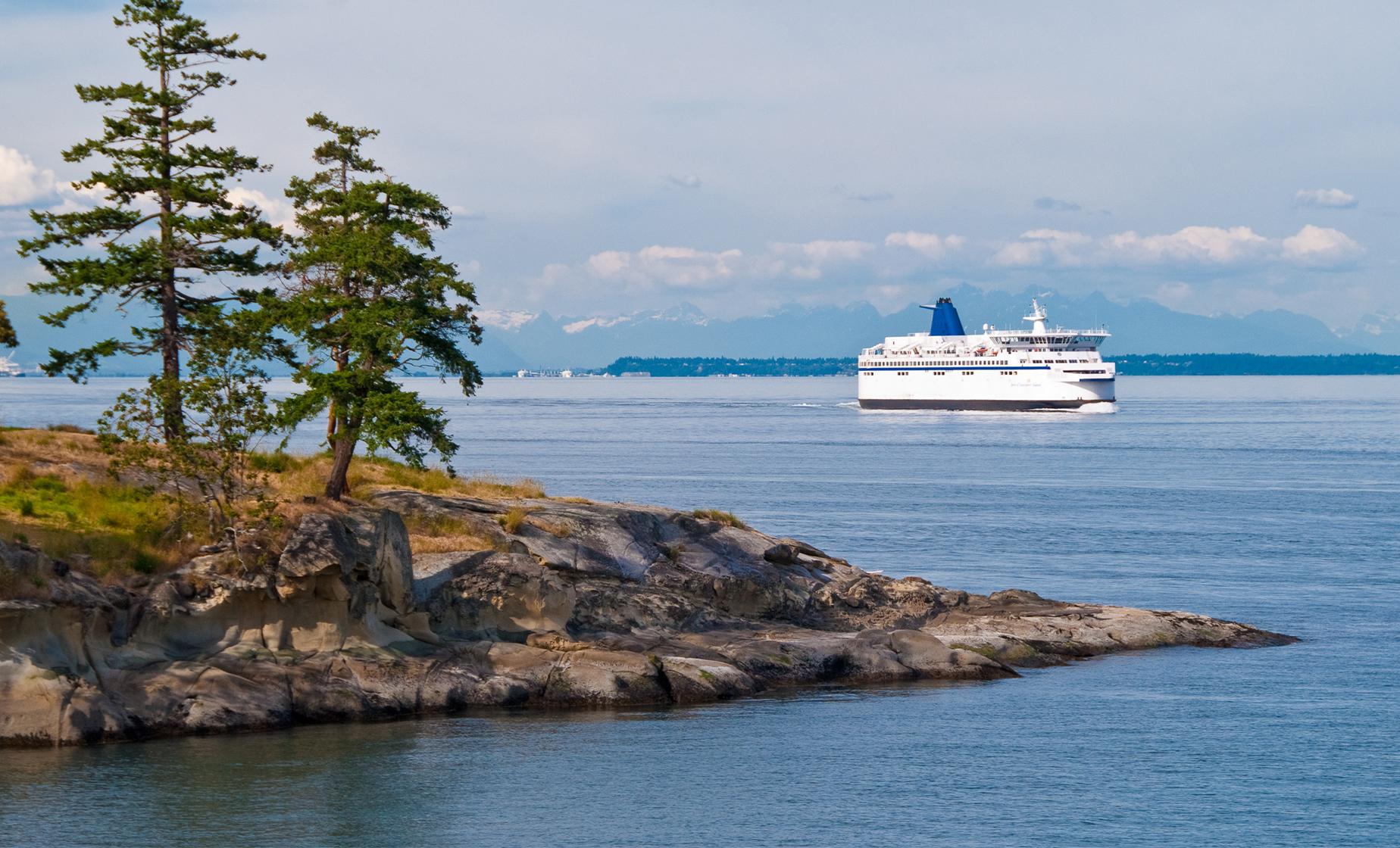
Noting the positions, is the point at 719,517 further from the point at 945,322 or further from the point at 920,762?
the point at 945,322

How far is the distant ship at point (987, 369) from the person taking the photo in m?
152

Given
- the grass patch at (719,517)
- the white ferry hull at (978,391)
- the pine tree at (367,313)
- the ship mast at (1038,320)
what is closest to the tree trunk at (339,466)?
the pine tree at (367,313)

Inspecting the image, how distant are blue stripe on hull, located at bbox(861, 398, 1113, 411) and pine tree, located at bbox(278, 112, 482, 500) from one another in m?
127

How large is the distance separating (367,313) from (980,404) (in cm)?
13275

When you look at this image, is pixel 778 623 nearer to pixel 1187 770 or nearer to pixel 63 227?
pixel 1187 770

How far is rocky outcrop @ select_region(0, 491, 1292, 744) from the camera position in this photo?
1016 inches

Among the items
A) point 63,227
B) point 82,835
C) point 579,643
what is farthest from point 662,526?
point 82,835

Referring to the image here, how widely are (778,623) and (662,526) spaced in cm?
425

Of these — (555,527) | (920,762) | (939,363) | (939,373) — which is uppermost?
(939,363)

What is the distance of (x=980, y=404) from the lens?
15950cm

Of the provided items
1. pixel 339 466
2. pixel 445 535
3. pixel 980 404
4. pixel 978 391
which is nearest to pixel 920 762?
pixel 445 535

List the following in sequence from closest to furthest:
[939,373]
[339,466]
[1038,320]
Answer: [339,466]
[1038,320]
[939,373]

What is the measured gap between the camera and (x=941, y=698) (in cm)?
2961

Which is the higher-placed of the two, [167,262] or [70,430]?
[167,262]
